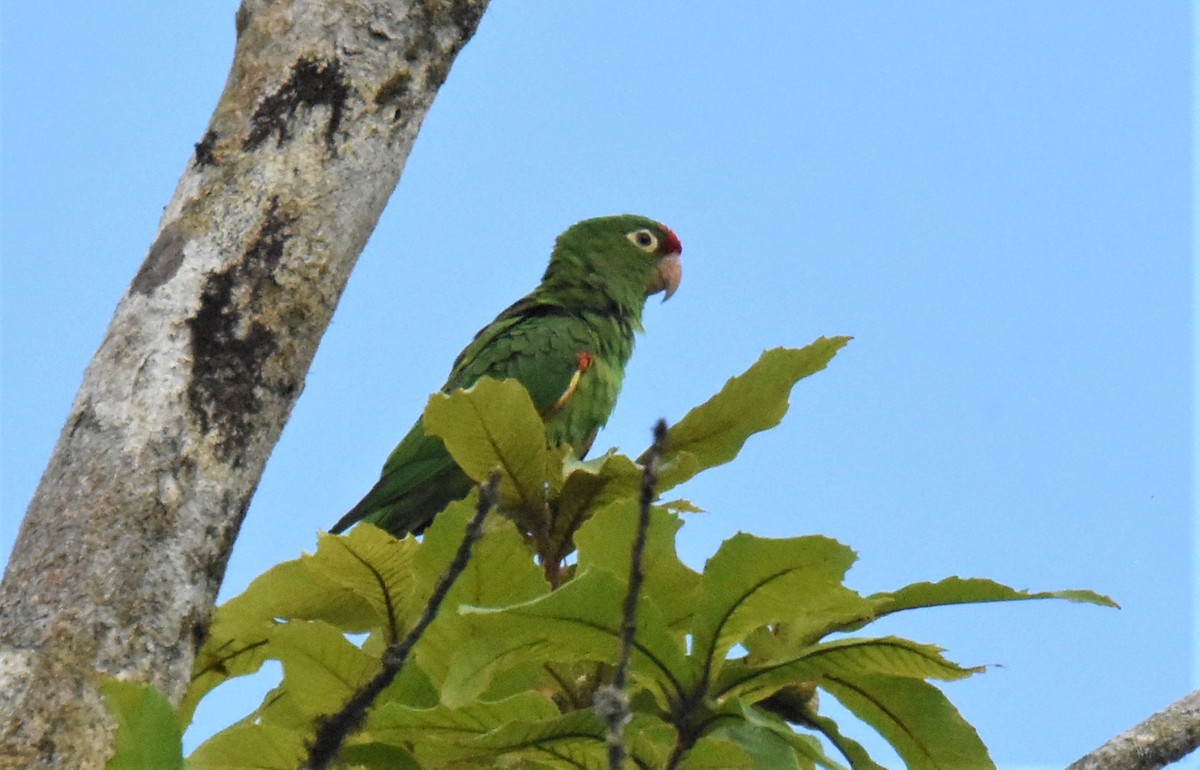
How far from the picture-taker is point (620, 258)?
586 cm

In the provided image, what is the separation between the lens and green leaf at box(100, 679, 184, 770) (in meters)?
1.47

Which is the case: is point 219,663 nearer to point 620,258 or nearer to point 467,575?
point 467,575

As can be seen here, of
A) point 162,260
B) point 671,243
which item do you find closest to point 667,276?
point 671,243

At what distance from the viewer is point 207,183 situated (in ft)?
8.16

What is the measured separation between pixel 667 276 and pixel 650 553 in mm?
4235

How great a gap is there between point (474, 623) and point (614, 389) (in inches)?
132

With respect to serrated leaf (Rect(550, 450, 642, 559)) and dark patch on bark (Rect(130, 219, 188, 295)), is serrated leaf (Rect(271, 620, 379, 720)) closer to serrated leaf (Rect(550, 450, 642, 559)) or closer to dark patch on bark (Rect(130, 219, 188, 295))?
serrated leaf (Rect(550, 450, 642, 559))

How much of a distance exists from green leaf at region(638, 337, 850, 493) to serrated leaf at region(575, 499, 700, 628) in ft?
0.84

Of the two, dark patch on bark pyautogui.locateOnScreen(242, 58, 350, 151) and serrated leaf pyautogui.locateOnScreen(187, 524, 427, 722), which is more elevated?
dark patch on bark pyautogui.locateOnScreen(242, 58, 350, 151)

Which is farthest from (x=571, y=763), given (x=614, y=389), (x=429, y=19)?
(x=614, y=389)

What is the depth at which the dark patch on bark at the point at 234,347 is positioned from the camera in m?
2.27

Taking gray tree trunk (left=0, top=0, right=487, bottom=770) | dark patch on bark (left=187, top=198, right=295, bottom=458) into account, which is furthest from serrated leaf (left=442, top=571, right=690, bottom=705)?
dark patch on bark (left=187, top=198, right=295, bottom=458)

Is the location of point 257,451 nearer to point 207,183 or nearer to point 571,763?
point 207,183

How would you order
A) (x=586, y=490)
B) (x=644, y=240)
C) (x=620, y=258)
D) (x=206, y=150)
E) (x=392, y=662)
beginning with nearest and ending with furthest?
(x=392, y=662) → (x=586, y=490) → (x=206, y=150) → (x=620, y=258) → (x=644, y=240)
